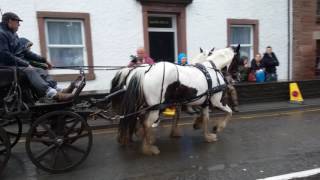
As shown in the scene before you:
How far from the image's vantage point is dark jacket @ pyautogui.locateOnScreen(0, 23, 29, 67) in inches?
175

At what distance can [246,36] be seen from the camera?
41.4 feet

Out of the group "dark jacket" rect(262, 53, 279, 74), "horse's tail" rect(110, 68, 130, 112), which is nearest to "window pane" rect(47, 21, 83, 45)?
"horse's tail" rect(110, 68, 130, 112)

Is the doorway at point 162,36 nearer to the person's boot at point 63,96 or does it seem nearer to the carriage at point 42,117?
the carriage at point 42,117

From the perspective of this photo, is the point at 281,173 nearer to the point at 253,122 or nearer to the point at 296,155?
the point at 296,155

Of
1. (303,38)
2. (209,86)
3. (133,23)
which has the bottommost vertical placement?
(209,86)

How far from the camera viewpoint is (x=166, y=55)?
453 inches

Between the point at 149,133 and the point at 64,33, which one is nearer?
the point at 149,133

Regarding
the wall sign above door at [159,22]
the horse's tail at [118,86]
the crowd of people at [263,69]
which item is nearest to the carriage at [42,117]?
the horse's tail at [118,86]

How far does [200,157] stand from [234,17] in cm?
792

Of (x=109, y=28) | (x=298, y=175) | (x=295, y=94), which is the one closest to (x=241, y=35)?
(x=295, y=94)

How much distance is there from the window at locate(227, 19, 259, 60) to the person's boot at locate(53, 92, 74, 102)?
8.58 metres

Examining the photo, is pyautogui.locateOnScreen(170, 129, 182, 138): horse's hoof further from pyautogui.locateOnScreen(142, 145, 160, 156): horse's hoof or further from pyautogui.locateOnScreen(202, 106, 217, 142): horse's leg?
pyautogui.locateOnScreen(142, 145, 160, 156): horse's hoof

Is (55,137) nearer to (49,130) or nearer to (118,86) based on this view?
(49,130)

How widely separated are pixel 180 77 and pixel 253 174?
6.59 feet
